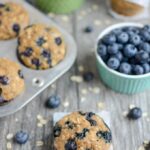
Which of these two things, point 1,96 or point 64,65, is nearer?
point 1,96

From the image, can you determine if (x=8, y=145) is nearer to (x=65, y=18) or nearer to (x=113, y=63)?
(x=113, y=63)

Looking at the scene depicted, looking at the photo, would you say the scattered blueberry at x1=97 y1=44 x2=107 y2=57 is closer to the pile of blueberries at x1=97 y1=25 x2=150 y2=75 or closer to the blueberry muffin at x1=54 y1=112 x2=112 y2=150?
the pile of blueberries at x1=97 y1=25 x2=150 y2=75

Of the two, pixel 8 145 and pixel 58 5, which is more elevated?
pixel 58 5

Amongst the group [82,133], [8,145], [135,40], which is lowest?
[8,145]

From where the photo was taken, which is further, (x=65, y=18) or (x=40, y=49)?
(x=65, y=18)

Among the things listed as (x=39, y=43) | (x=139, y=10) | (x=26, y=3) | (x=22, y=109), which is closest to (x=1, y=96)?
(x=22, y=109)

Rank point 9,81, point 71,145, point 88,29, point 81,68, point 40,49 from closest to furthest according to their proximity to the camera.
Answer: point 71,145 → point 9,81 → point 40,49 → point 81,68 → point 88,29

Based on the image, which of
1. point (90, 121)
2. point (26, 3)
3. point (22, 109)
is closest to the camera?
point (90, 121)

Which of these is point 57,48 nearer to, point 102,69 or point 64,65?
point 64,65

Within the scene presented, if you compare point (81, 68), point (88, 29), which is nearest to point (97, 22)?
point (88, 29)
